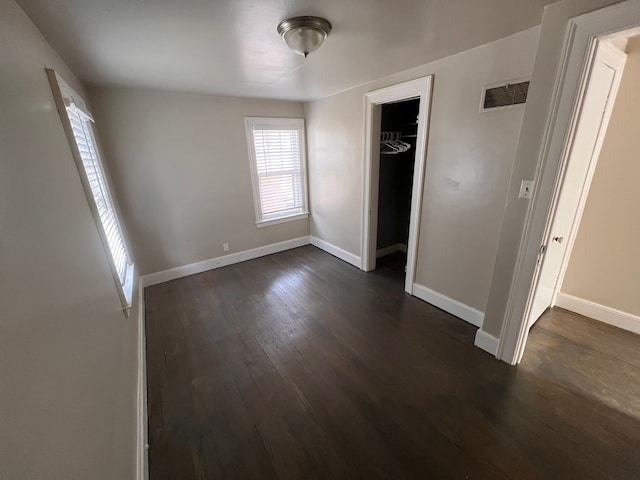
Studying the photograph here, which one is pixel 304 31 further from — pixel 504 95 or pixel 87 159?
pixel 87 159

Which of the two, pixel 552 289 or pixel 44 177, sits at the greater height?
pixel 44 177

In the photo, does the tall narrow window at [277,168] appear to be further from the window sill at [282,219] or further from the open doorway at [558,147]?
the open doorway at [558,147]

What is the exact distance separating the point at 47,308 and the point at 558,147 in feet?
8.13

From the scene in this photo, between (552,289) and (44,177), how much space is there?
3.84 meters

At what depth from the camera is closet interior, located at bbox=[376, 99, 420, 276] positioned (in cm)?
349

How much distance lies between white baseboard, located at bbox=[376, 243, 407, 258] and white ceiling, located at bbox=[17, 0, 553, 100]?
2442 millimetres

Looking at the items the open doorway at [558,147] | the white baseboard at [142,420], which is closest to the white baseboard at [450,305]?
the open doorway at [558,147]

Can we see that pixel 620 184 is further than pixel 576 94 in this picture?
Yes

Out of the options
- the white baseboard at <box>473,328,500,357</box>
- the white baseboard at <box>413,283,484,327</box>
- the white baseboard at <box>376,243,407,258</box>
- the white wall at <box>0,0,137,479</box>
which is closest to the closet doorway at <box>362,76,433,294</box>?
the white baseboard at <box>376,243,407,258</box>

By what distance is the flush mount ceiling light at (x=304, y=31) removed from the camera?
1426 mm

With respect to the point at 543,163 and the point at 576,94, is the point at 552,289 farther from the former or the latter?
the point at 576,94

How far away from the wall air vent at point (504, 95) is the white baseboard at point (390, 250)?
2419mm

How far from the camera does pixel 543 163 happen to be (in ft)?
5.19

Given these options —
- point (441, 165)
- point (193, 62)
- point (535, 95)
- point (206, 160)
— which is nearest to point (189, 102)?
point (206, 160)
